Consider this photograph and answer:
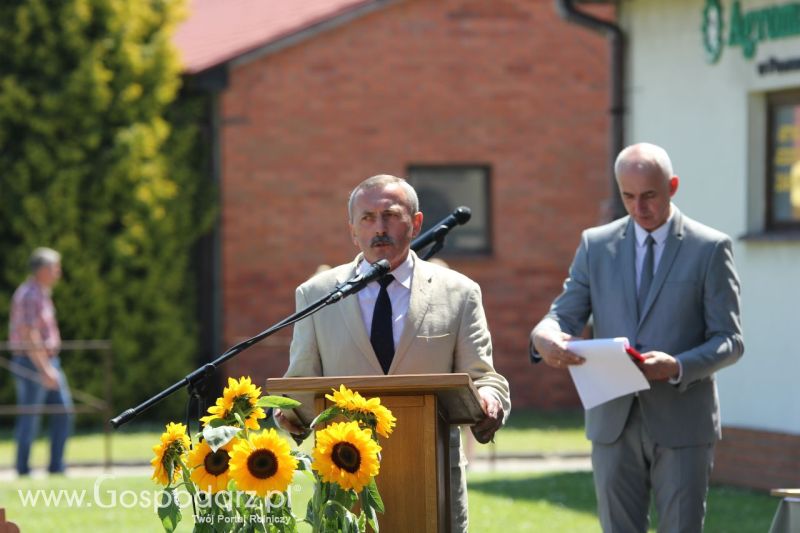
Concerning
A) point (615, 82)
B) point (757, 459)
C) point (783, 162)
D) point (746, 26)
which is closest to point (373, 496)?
point (757, 459)

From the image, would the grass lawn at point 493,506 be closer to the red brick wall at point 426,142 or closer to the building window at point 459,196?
the red brick wall at point 426,142

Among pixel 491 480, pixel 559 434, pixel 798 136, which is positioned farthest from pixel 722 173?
pixel 559 434

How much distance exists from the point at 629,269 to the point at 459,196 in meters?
14.2


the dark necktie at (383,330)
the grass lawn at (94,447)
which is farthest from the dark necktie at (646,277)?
the grass lawn at (94,447)

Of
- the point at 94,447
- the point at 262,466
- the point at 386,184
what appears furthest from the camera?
the point at 94,447

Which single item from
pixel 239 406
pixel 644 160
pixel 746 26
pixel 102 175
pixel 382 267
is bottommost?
pixel 239 406

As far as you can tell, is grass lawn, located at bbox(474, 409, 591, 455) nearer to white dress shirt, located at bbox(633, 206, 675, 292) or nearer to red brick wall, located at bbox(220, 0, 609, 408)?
red brick wall, located at bbox(220, 0, 609, 408)

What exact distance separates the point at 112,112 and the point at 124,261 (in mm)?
1839

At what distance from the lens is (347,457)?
4.81 meters

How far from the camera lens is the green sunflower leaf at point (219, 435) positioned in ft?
16.1

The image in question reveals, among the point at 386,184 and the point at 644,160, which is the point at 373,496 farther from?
the point at 644,160

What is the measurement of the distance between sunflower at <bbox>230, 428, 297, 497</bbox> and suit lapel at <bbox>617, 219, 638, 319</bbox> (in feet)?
7.18

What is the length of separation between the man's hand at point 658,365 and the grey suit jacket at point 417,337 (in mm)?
841

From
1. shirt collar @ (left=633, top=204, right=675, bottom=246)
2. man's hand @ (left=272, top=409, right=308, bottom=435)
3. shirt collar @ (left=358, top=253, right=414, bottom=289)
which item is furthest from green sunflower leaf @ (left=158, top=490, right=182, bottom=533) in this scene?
shirt collar @ (left=633, top=204, right=675, bottom=246)
